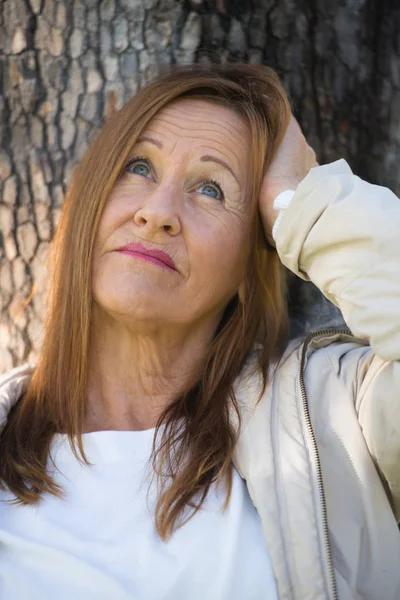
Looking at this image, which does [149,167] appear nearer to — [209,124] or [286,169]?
[209,124]

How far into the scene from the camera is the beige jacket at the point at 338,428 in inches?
80.0

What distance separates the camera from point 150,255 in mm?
2396

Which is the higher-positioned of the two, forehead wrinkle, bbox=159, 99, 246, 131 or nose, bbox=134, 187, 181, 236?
forehead wrinkle, bbox=159, 99, 246, 131

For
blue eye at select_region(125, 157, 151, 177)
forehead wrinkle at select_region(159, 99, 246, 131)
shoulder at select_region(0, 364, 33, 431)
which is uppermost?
forehead wrinkle at select_region(159, 99, 246, 131)

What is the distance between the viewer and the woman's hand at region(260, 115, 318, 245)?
98.7 inches

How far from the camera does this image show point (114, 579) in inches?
81.5

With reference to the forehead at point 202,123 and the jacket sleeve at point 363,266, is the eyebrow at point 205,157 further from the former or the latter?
the jacket sleeve at point 363,266

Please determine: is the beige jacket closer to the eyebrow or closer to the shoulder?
the eyebrow

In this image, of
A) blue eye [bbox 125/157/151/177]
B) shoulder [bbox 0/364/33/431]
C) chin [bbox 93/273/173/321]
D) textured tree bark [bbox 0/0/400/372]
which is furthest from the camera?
textured tree bark [bbox 0/0/400/372]

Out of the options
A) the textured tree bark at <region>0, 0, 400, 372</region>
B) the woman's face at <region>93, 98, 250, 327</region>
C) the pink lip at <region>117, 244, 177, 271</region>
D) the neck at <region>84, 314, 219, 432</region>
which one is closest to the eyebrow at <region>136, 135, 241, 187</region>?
the woman's face at <region>93, 98, 250, 327</region>

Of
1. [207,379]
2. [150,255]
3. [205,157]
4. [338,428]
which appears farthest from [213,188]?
[338,428]

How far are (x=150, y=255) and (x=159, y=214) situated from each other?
0.13 metres

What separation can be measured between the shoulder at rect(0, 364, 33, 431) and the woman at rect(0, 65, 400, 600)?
10 mm

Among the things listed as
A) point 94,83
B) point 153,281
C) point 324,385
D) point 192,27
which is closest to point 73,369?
point 153,281
